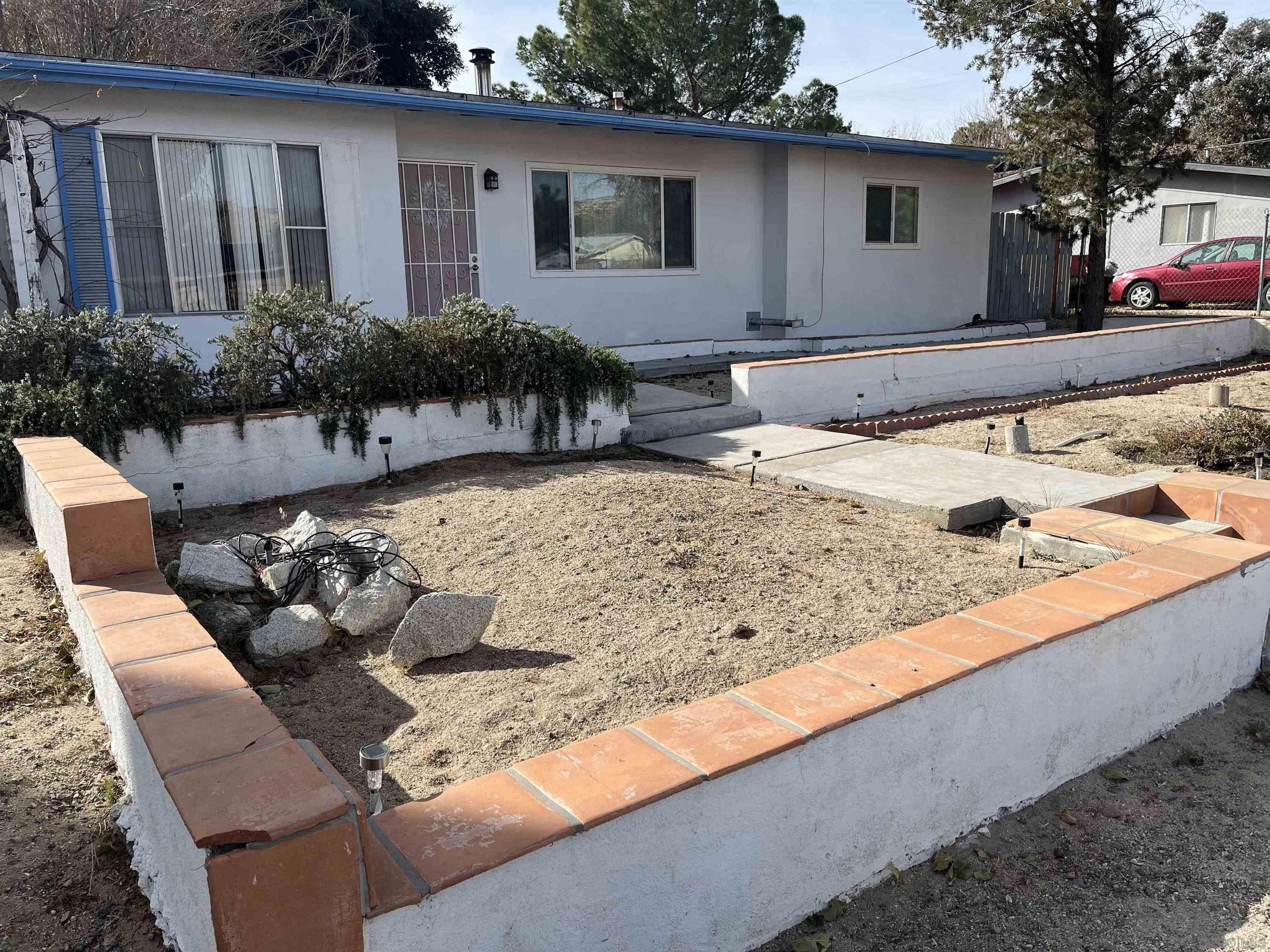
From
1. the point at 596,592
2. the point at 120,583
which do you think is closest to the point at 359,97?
the point at 596,592

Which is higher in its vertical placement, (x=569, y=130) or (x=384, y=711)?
(x=569, y=130)

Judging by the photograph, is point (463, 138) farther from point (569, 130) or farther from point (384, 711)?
point (384, 711)

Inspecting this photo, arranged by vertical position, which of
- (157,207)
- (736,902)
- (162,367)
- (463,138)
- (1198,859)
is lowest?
(1198,859)

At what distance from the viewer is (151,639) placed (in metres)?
2.77

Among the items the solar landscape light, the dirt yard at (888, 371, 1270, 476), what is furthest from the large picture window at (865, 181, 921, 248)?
the solar landscape light

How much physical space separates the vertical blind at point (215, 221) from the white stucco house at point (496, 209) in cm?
2

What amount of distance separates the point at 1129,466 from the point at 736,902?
561cm

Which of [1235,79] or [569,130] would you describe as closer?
[569,130]

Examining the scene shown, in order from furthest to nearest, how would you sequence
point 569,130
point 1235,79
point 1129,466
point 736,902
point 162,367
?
point 1235,79, point 569,130, point 1129,466, point 162,367, point 736,902

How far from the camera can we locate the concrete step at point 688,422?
317 inches

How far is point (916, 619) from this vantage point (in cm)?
388

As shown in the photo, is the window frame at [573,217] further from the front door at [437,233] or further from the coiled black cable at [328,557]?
the coiled black cable at [328,557]

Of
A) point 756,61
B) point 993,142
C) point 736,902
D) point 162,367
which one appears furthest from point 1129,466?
point 993,142

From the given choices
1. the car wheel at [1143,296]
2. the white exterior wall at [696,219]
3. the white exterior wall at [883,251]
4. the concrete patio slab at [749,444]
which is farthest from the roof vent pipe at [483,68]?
the car wheel at [1143,296]
